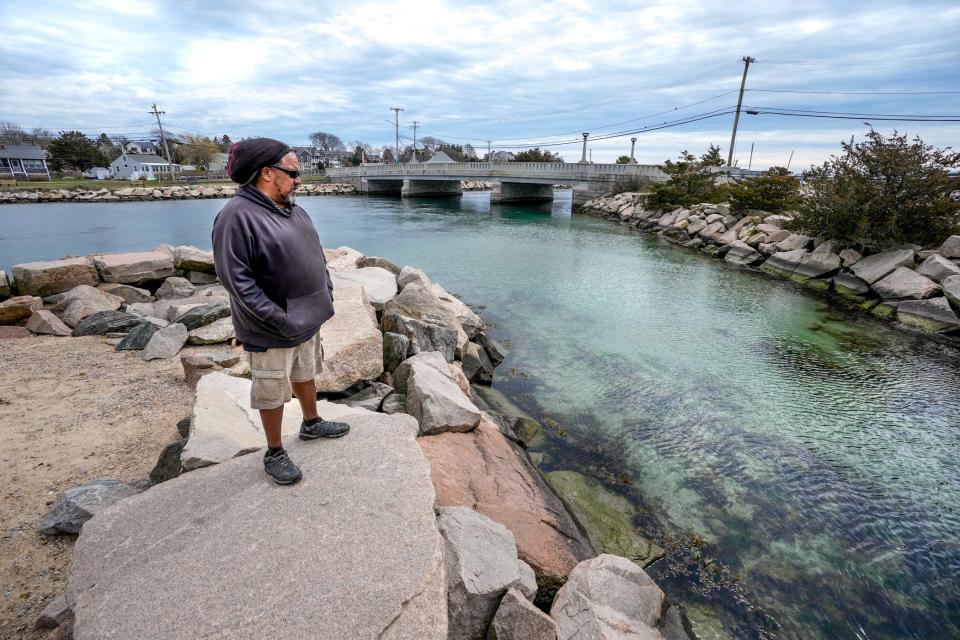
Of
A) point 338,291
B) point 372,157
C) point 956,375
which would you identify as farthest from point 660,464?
point 372,157

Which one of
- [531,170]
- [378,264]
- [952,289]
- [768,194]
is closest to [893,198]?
[952,289]

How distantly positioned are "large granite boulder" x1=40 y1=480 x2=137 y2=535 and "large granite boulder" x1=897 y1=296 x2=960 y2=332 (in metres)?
14.0

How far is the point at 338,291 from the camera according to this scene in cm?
688

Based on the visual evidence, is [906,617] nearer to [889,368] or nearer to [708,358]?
[708,358]

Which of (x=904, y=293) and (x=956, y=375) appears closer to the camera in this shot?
(x=956, y=375)

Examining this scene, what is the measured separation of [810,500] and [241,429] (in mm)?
5547

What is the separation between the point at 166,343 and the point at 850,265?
Result: 16.2 meters

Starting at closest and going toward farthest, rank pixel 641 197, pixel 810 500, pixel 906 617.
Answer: pixel 906 617 < pixel 810 500 < pixel 641 197

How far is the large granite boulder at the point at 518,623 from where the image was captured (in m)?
2.47

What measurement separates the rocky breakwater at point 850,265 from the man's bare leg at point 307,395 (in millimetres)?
12715

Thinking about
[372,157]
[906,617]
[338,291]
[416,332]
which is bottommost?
[906,617]

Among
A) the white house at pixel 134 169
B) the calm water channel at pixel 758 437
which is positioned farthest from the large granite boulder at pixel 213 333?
the white house at pixel 134 169

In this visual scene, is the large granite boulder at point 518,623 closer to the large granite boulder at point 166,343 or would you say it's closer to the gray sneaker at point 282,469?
the gray sneaker at point 282,469

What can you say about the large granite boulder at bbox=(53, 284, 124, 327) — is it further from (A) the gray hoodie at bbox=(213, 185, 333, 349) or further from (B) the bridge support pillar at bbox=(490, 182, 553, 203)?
(B) the bridge support pillar at bbox=(490, 182, 553, 203)
